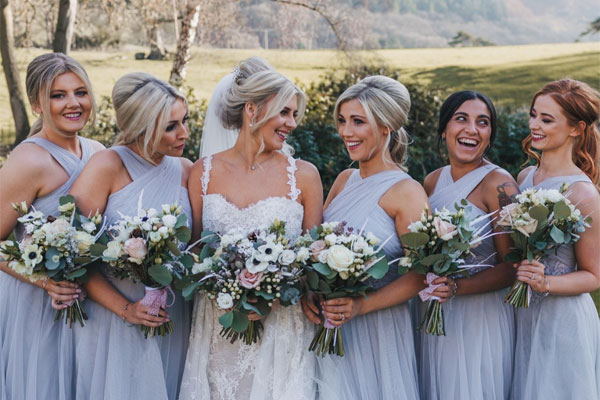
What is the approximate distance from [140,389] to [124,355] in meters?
0.23

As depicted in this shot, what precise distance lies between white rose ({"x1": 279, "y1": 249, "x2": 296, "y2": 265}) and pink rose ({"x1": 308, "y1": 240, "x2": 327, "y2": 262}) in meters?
0.14

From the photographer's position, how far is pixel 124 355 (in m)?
3.98

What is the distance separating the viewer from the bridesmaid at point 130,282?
13.0 ft

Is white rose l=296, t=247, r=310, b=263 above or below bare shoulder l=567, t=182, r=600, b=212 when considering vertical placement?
below

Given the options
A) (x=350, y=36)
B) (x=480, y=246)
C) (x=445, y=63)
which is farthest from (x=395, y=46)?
(x=480, y=246)

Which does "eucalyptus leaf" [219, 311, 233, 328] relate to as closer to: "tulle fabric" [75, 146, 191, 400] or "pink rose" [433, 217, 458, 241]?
"tulle fabric" [75, 146, 191, 400]

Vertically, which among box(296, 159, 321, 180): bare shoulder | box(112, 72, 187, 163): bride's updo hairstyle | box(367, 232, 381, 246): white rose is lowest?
box(367, 232, 381, 246): white rose

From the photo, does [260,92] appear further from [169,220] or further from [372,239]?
[372,239]

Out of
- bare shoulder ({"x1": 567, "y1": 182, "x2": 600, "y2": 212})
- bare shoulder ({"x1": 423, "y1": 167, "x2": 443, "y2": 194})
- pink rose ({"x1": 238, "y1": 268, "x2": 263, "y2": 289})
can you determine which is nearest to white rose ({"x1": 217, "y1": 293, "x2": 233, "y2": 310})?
pink rose ({"x1": 238, "y1": 268, "x2": 263, "y2": 289})

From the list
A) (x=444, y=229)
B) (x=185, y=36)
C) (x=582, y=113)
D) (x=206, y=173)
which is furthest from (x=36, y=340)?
(x=185, y=36)

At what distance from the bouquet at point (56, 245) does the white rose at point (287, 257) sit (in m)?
1.11

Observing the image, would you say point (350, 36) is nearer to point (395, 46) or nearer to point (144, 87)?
point (395, 46)

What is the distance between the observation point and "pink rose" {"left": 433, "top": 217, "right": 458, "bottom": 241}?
3.62m

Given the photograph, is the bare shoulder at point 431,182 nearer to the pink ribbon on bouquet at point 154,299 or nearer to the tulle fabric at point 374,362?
the tulle fabric at point 374,362
